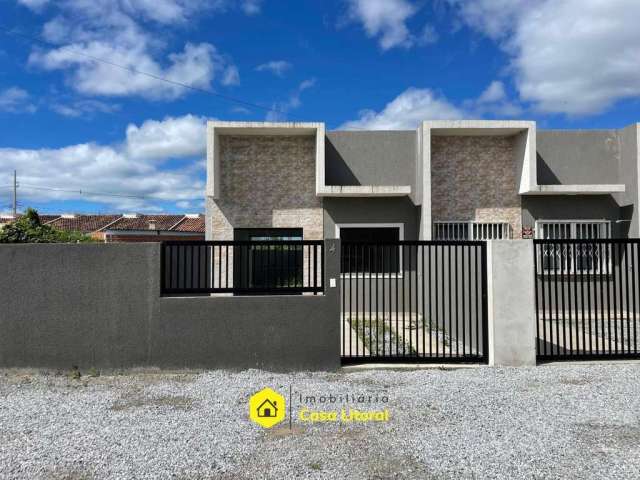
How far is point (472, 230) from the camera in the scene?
11.2m

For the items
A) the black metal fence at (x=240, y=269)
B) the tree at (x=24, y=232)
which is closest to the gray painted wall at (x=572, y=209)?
the black metal fence at (x=240, y=269)

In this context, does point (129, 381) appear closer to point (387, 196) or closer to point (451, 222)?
point (387, 196)

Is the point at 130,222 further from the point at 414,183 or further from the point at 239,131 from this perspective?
the point at 414,183

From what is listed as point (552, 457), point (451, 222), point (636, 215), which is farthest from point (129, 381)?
point (636, 215)

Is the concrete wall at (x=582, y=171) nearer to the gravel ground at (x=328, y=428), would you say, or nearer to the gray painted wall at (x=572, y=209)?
the gray painted wall at (x=572, y=209)

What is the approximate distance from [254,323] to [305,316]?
2.37 feet

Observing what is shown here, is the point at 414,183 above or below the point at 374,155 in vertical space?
below

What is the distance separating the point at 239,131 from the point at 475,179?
641 centimetres

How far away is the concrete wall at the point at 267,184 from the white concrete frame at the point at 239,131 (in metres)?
0.33

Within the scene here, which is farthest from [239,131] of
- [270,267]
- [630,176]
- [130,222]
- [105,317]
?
[130,222]

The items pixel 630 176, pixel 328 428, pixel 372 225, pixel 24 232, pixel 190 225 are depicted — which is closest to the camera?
pixel 328 428

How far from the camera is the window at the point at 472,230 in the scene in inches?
443

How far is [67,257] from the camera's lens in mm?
5902

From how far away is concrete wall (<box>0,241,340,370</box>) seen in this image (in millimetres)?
5883
